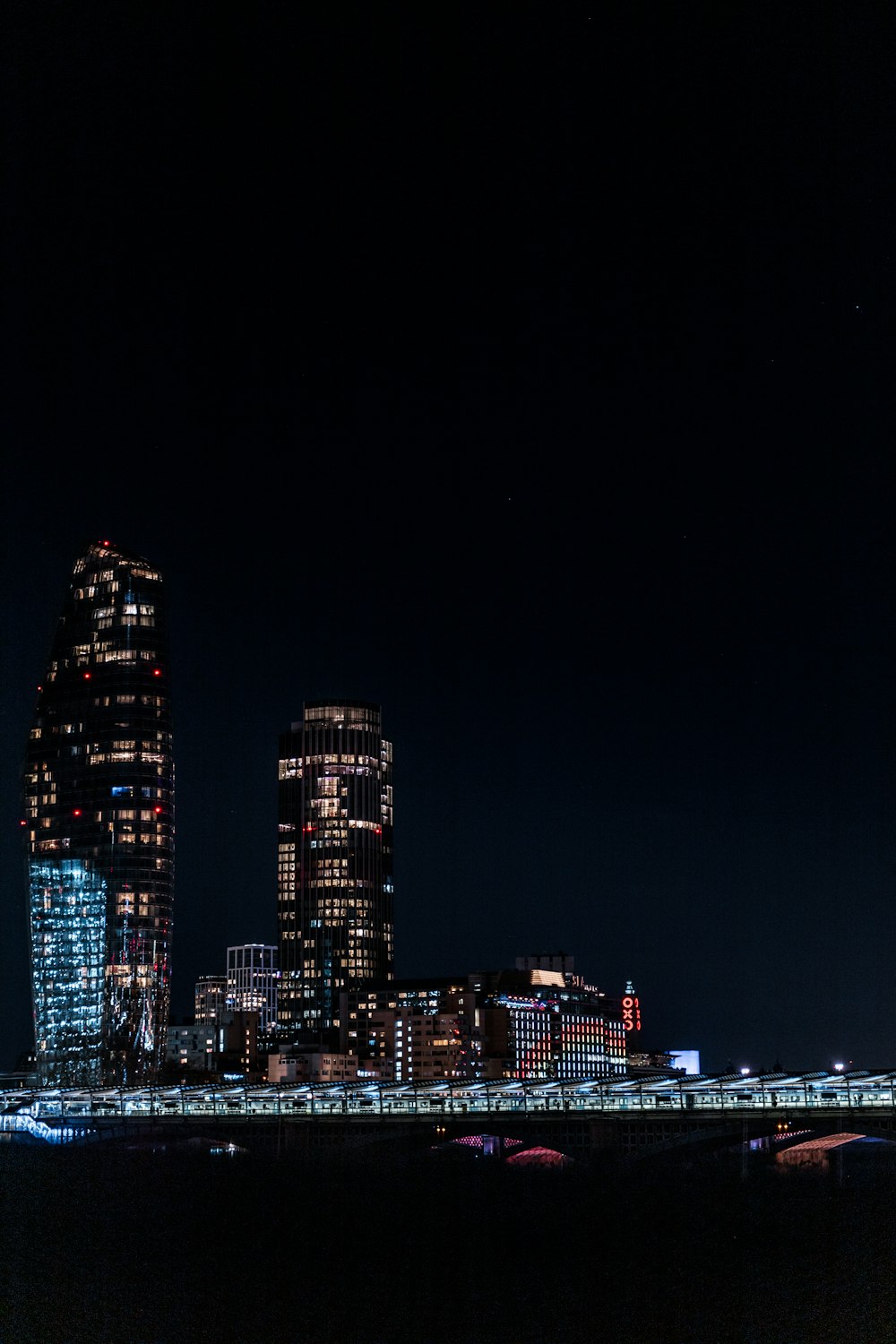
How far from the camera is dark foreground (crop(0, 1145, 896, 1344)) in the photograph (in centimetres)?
9012

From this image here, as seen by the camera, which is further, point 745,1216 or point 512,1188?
point 512,1188

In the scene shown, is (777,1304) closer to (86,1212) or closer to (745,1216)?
(745,1216)

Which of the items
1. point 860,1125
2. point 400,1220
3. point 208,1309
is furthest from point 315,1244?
point 860,1125

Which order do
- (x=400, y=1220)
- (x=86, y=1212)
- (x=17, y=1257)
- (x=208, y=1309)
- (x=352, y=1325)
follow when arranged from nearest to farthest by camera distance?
1. (x=352, y=1325)
2. (x=208, y=1309)
3. (x=17, y=1257)
4. (x=400, y=1220)
5. (x=86, y=1212)

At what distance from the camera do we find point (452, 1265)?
11512 centimetres

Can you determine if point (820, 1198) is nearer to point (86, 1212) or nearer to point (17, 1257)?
point (86, 1212)

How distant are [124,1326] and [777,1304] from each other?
37.9 metres

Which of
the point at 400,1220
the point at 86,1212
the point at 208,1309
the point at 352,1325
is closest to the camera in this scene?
the point at 352,1325

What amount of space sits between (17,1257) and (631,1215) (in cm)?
5660

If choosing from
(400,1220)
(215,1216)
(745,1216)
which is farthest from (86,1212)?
(745,1216)

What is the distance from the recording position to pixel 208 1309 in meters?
96.6

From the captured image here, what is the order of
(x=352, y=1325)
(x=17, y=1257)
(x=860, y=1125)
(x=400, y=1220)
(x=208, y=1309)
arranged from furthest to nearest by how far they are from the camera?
(x=860, y=1125)
(x=400, y=1220)
(x=17, y=1257)
(x=208, y=1309)
(x=352, y=1325)

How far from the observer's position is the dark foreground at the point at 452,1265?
90.1 m

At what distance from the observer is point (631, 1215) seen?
150 metres
